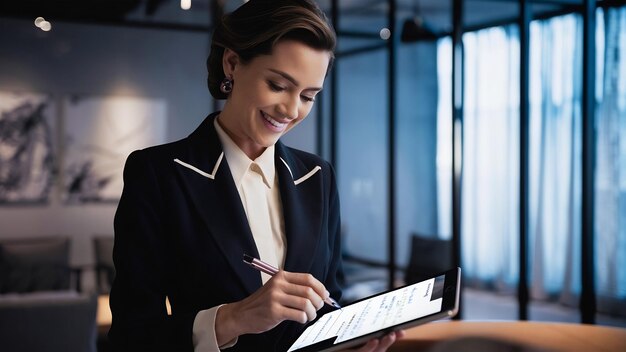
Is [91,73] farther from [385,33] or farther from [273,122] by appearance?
[273,122]

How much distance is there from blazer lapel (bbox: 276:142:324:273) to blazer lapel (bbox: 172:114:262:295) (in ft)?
0.25

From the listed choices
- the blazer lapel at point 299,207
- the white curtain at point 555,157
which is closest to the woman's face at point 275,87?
the blazer lapel at point 299,207

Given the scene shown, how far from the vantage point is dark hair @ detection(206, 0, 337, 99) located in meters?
1.19

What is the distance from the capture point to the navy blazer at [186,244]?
1178 mm

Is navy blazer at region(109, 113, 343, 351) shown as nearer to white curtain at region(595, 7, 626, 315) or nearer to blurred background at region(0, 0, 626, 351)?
blurred background at region(0, 0, 626, 351)

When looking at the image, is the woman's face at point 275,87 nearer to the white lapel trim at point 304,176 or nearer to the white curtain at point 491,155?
the white lapel trim at point 304,176

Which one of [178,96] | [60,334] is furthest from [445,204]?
[60,334]

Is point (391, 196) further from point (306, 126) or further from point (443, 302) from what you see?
point (443, 302)

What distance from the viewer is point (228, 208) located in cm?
125

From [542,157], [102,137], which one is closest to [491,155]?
[542,157]

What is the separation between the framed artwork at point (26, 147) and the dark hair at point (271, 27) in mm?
4104

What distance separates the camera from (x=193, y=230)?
4.02 feet

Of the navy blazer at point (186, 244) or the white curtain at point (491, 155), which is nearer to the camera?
the navy blazer at point (186, 244)

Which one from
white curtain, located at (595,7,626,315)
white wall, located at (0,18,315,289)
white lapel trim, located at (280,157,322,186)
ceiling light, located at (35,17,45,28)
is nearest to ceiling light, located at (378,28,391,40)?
white wall, located at (0,18,315,289)
